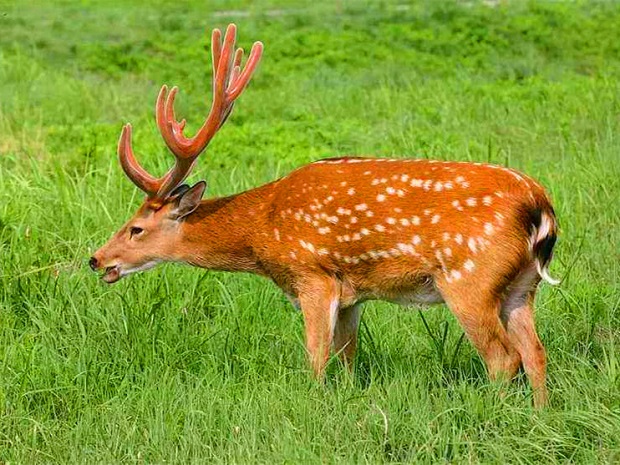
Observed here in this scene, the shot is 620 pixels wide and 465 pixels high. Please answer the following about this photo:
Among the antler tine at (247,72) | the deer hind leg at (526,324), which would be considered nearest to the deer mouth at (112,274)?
the antler tine at (247,72)

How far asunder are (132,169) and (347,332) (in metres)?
1.24

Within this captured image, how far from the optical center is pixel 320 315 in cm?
652

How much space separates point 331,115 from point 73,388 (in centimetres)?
637

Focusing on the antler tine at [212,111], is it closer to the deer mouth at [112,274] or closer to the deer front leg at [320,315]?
the deer mouth at [112,274]

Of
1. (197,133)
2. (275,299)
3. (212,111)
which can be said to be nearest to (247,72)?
(212,111)

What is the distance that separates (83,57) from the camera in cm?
1567

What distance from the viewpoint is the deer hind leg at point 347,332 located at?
6754 mm

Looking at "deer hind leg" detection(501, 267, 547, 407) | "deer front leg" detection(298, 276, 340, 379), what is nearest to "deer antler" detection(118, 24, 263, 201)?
"deer front leg" detection(298, 276, 340, 379)

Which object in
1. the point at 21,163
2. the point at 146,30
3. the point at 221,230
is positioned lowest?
the point at 146,30

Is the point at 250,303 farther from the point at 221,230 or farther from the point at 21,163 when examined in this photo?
the point at 21,163

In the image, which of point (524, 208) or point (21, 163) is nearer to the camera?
point (524, 208)

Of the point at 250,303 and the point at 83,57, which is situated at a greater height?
the point at 250,303

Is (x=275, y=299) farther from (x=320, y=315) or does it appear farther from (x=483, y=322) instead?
(x=483, y=322)

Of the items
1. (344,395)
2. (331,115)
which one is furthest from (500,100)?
(344,395)
